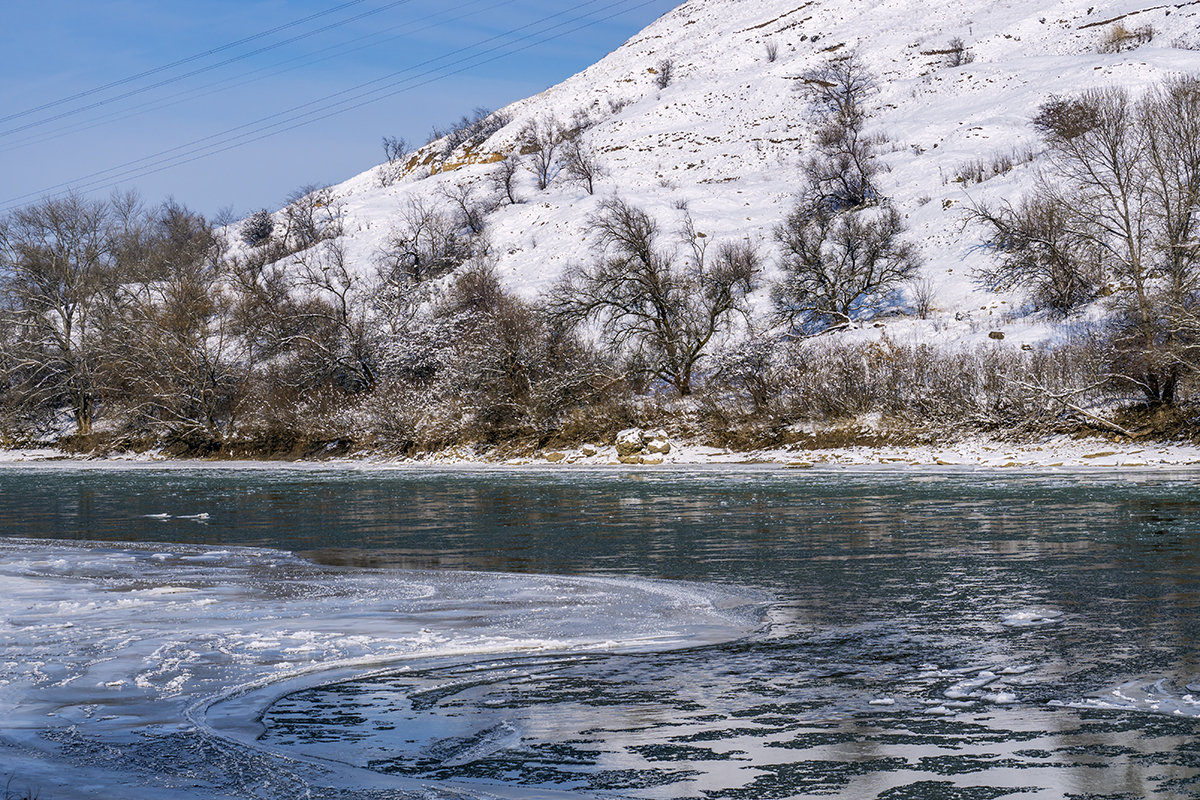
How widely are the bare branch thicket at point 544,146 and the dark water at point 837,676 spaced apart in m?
61.7

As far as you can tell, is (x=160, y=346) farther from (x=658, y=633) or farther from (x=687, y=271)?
(x=658, y=633)

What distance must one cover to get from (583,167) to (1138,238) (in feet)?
143

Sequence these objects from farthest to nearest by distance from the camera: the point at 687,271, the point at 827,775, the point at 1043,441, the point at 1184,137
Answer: the point at 687,271 → the point at 1184,137 → the point at 1043,441 → the point at 827,775

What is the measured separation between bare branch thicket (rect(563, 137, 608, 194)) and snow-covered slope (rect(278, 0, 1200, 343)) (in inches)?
32.1

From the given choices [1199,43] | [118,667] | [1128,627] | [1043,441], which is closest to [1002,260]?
[1043,441]

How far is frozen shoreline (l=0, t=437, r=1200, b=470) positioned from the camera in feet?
94.4

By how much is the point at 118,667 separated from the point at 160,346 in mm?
44636

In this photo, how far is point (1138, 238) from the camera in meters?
31.6

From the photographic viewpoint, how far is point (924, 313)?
143 feet

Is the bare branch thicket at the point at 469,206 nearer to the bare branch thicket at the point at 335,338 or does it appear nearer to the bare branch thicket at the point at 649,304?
the bare branch thicket at the point at 335,338

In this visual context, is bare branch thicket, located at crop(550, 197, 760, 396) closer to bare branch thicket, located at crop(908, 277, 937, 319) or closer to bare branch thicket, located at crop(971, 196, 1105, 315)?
bare branch thicket, located at crop(908, 277, 937, 319)

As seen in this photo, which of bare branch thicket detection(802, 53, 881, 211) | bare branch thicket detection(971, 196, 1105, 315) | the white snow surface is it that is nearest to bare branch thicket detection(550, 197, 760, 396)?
bare branch thicket detection(971, 196, 1105, 315)

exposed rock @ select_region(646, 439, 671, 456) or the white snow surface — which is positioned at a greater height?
the white snow surface

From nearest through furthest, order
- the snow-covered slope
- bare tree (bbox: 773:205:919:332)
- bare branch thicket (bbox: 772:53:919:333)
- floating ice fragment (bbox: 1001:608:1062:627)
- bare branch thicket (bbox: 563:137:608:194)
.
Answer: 1. floating ice fragment (bbox: 1001:608:1062:627)
2. bare tree (bbox: 773:205:919:332)
3. bare branch thicket (bbox: 772:53:919:333)
4. the snow-covered slope
5. bare branch thicket (bbox: 563:137:608:194)
